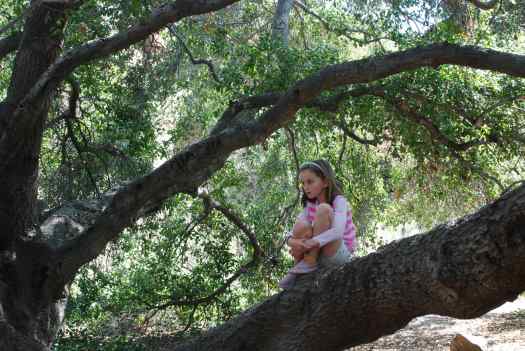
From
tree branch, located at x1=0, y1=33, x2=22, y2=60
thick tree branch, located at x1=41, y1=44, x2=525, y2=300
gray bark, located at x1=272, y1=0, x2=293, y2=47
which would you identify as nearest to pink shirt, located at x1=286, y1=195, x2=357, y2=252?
thick tree branch, located at x1=41, y1=44, x2=525, y2=300

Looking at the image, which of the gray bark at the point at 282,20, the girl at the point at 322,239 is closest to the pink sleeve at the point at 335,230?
the girl at the point at 322,239

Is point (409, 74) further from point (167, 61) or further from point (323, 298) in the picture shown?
point (167, 61)

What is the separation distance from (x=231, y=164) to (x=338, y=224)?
5.93 m

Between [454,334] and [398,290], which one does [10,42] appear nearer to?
[398,290]

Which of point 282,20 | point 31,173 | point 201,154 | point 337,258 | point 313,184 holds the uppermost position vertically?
point 282,20

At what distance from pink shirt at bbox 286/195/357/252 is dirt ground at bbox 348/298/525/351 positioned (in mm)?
2924

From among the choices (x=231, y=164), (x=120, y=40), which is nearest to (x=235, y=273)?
(x=231, y=164)

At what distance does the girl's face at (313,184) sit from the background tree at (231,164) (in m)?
0.97

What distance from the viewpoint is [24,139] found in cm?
552

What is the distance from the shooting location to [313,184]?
13.4 feet

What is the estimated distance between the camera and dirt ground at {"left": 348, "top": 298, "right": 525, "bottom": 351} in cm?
717

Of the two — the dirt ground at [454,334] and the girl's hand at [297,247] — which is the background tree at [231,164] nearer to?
the girl's hand at [297,247]

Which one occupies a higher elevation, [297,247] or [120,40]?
[120,40]

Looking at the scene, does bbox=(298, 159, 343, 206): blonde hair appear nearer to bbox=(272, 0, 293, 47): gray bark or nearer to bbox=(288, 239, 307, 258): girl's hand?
bbox=(288, 239, 307, 258): girl's hand
